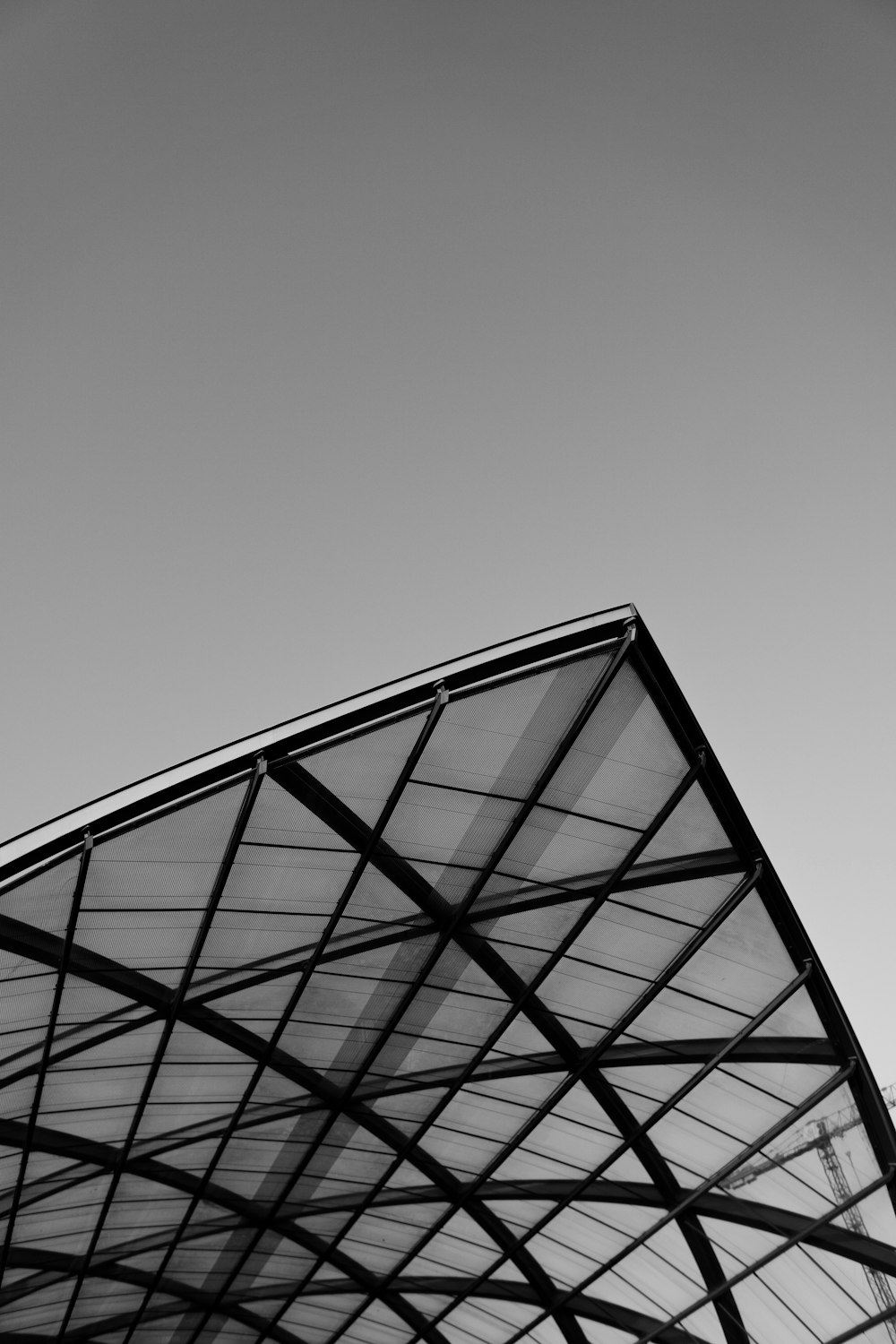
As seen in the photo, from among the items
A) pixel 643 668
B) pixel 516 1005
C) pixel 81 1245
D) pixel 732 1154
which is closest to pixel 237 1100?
pixel 516 1005

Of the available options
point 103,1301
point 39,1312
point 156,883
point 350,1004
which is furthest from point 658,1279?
point 156,883

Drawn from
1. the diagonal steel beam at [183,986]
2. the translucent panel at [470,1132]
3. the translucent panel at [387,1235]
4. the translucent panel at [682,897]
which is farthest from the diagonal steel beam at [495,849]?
the translucent panel at [387,1235]

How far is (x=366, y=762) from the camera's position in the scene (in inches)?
789

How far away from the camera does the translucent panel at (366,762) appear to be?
19.6 meters

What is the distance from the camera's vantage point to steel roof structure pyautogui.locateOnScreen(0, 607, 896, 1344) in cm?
2023

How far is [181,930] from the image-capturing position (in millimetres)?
22469

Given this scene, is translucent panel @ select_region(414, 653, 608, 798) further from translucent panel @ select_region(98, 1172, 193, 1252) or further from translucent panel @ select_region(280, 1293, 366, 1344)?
translucent panel @ select_region(280, 1293, 366, 1344)

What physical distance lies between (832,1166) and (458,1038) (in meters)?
10.7

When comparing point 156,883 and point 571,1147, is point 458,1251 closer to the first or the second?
point 571,1147

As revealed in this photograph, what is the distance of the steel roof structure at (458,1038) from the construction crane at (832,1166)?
103 millimetres

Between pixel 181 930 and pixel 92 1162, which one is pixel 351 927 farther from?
pixel 92 1162

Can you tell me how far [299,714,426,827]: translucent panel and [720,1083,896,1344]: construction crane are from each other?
16.2 meters

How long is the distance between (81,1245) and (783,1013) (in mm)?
23902

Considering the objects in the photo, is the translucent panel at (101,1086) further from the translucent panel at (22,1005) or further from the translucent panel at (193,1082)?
the translucent panel at (22,1005)
